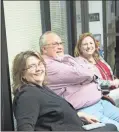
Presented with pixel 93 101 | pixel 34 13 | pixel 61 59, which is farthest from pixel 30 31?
pixel 93 101

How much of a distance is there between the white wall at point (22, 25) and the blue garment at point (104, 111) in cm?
97

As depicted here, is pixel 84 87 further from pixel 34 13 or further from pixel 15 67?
pixel 34 13

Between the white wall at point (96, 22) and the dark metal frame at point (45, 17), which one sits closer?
the dark metal frame at point (45, 17)

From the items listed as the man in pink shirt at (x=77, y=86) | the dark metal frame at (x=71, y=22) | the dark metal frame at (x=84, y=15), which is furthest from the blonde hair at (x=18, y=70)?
the dark metal frame at (x=84, y=15)

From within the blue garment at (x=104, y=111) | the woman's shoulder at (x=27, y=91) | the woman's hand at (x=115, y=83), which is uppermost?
the woman's shoulder at (x=27, y=91)

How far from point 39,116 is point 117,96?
1.16 metres

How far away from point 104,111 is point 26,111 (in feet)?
3.16

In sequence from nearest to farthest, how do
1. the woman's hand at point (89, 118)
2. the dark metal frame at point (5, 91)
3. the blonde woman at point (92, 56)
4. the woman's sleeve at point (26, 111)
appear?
the woman's sleeve at point (26, 111), the dark metal frame at point (5, 91), the woman's hand at point (89, 118), the blonde woman at point (92, 56)

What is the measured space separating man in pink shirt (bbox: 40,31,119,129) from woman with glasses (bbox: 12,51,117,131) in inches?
13.2

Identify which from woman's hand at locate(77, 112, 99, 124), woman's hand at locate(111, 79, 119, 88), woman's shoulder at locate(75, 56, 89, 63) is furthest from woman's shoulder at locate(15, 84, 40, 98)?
woman's hand at locate(111, 79, 119, 88)

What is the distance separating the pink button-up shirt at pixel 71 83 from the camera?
2.35 metres

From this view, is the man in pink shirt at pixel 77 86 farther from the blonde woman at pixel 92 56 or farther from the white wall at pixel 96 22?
the white wall at pixel 96 22

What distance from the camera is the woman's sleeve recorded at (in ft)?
5.29

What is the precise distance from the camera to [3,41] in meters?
1.73
